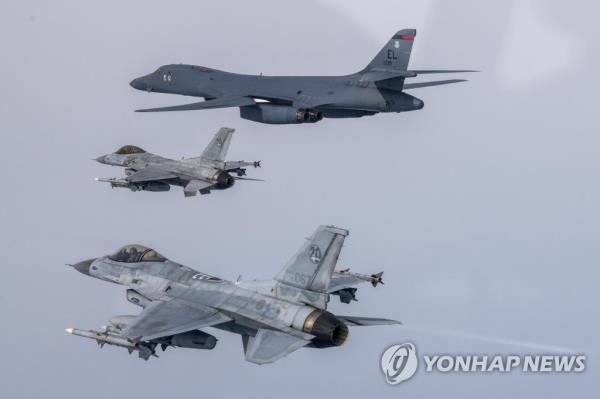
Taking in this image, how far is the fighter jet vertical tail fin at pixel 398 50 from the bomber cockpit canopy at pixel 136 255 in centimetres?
2104

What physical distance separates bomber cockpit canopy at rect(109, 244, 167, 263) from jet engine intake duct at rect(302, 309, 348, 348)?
10.2 metres

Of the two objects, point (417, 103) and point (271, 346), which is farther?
point (417, 103)

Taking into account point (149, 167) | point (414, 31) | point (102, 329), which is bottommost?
point (102, 329)

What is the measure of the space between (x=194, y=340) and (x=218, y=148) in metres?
21.4

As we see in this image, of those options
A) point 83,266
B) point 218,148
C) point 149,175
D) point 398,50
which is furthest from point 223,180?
point 398,50

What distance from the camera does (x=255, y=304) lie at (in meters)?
57.5

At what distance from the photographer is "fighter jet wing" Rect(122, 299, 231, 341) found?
55688 mm

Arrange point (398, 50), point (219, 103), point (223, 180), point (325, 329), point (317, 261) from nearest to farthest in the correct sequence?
1. point (325, 329)
2. point (317, 261)
3. point (223, 180)
4. point (398, 50)
5. point (219, 103)

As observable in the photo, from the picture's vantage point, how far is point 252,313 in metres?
57.1

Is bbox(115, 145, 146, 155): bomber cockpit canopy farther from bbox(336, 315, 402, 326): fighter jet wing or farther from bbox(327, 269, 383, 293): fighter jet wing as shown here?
bbox(336, 315, 402, 326): fighter jet wing

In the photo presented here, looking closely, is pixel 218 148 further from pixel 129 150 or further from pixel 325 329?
pixel 325 329

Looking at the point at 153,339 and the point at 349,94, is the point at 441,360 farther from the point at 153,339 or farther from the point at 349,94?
the point at 349,94

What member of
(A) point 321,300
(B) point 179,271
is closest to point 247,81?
(B) point 179,271

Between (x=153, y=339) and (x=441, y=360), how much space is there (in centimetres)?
1393
